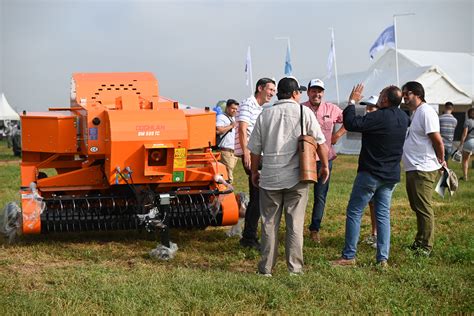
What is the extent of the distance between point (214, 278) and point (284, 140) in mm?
1338

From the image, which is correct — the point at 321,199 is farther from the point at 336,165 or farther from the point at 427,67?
the point at 427,67

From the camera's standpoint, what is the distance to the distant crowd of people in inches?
224

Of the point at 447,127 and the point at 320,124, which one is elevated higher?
the point at 320,124

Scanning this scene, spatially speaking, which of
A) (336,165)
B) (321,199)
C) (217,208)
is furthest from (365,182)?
(336,165)

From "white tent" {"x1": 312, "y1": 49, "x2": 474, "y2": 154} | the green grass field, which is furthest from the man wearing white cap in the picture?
"white tent" {"x1": 312, "y1": 49, "x2": 474, "y2": 154}

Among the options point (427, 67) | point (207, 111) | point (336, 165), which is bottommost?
point (336, 165)

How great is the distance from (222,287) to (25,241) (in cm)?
348

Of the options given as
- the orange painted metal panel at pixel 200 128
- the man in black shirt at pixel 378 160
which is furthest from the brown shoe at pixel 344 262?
the orange painted metal panel at pixel 200 128

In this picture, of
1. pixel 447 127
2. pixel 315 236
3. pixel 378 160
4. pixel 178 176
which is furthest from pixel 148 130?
pixel 447 127

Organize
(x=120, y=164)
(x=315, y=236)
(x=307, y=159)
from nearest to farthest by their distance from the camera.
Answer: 1. (x=307, y=159)
2. (x=120, y=164)
3. (x=315, y=236)

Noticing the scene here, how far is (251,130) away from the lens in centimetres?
720

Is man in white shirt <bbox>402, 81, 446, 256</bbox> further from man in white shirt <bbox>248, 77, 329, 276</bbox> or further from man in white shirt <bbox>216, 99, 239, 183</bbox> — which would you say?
man in white shirt <bbox>216, 99, 239, 183</bbox>

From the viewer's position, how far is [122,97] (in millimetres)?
7352

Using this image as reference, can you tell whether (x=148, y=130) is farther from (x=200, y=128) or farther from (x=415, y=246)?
(x=415, y=246)
